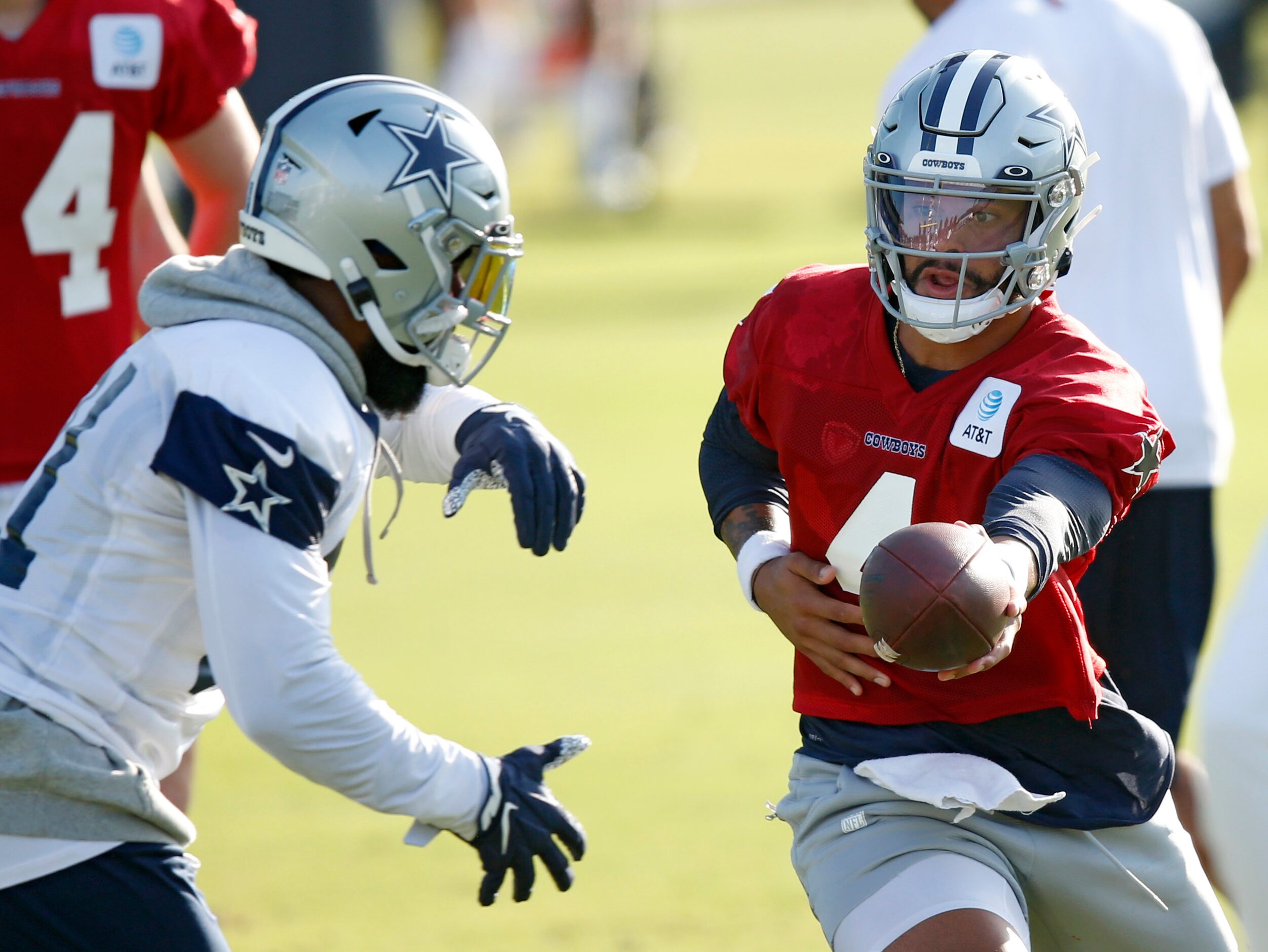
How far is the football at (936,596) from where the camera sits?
105 inches

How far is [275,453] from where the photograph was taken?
2.68 meters

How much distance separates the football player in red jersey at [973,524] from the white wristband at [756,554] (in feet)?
0.07

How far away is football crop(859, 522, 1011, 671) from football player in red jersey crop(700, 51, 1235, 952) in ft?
0.88

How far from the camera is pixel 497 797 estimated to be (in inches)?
116

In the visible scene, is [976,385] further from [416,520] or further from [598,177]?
[598,177]

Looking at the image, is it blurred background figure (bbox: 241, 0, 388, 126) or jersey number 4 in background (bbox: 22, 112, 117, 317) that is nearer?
jersey number 4 in background (bbox: 22, 112, 117, 317)

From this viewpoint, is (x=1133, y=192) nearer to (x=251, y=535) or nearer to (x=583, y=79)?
(x=251, y=535)

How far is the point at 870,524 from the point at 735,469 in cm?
43

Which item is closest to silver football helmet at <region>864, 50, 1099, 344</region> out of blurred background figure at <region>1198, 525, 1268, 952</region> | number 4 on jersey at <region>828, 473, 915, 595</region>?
number 4 on jersey at <region>828, 473, 915, 595</region>

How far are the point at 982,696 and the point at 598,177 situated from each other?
1702cm

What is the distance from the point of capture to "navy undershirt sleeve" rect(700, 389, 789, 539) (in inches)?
136

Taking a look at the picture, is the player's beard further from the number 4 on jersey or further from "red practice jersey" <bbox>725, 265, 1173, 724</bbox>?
the number 4 on jersey

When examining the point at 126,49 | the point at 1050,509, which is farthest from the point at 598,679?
the point at 1050,509

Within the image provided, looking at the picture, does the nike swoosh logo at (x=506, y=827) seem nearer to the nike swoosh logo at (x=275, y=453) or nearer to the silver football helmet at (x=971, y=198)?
the nike swoosh logo at (x=275, y=453)
